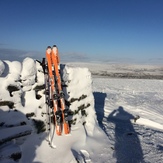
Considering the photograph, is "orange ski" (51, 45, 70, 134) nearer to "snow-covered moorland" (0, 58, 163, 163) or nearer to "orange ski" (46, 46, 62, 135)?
"orange ski" (46, 46, 62, 135)

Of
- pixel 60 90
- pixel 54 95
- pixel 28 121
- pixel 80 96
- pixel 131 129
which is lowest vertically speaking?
pixel 131 129

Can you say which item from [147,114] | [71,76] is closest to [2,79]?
[71,76]

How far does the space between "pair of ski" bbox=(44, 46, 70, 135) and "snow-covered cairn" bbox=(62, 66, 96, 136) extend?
21.2 inches

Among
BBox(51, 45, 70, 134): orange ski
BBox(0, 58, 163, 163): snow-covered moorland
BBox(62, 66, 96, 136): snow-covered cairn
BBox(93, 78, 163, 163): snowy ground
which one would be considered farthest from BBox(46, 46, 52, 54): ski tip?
BBox(93, 78, 163, 163): snowy ground

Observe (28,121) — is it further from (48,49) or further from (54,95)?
(48,49)

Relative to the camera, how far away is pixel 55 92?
7.59 metres

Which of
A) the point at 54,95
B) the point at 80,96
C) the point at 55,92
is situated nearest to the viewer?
the point at 54,95

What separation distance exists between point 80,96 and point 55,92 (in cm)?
143

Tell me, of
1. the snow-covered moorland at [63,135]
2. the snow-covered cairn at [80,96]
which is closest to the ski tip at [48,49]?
the snow-covered moorland at [63,135]

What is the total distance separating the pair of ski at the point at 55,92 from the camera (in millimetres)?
7469

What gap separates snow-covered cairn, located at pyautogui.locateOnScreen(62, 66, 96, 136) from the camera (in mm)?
8352

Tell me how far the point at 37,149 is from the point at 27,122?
89 cm

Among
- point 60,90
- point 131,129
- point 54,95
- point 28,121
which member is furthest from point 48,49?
point 131,129

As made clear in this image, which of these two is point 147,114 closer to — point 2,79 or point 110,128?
point 110,128
